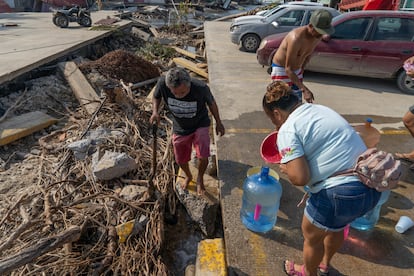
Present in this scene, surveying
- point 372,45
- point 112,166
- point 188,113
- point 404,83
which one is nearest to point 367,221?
point 188,113

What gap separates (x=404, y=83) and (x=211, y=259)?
6.77 meters

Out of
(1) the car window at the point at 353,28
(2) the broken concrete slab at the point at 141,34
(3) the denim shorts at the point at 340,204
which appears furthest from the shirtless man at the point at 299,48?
(2) the broken concrete slab at the point at 141,34

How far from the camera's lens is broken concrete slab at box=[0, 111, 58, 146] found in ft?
16.3

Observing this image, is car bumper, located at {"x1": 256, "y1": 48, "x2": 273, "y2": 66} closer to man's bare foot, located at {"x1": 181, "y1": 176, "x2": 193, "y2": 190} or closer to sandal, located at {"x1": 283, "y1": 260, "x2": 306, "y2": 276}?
man's bare foot, located at {"x1": 181, "y1": 176, "x2": 193, "y2": 190}

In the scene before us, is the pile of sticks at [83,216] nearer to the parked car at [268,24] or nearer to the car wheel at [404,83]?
the car wheel at [404,83]

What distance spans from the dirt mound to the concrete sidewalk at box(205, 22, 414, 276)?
6.43 ft

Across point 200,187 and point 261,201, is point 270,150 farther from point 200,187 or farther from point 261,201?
point 200,187

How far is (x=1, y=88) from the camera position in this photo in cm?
623

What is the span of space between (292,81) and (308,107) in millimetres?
2136

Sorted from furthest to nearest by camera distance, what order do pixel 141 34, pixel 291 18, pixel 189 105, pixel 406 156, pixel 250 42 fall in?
pixel 141 34
pixel 250 42
pixel 291 18
pixel 406 156
pixel 189 105

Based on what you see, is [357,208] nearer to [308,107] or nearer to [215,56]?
[308,107]

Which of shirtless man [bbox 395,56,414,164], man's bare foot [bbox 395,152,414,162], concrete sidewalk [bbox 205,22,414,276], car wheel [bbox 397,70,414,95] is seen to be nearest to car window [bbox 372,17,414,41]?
car wheel [bbox 397,70,414,95]

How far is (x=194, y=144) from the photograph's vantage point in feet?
11.1

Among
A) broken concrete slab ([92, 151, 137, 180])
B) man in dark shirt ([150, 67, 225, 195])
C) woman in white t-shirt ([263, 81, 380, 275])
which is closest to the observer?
woman in white t-shirt ([263, 81, 380, 275])
